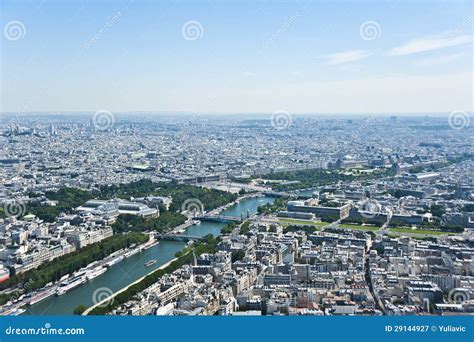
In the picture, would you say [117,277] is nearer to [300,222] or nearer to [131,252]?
[131,252]

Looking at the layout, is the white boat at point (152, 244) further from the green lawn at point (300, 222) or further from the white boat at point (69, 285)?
the green lawn at point (300, 222)

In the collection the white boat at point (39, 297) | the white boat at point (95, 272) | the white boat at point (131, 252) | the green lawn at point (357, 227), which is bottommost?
the green lawn at point (357, 227)

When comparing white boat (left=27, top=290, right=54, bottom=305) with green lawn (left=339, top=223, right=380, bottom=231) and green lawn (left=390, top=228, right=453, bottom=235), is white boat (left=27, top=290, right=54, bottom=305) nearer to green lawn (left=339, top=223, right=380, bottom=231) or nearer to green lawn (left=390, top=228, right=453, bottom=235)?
green lawn (left=339, top=223, right=380, bottom=231)

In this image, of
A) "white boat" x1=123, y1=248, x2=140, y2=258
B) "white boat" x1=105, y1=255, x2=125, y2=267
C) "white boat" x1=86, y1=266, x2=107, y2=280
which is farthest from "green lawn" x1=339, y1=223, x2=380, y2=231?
"white boat" x1=86, y1=266, x2=107, y2=280

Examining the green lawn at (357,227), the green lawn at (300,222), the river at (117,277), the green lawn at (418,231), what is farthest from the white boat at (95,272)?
the green lawn at (418,231)

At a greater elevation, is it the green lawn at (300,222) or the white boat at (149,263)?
the white boat at (149,263)

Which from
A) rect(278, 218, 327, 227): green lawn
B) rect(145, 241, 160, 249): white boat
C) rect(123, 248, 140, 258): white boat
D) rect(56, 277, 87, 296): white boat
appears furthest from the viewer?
rect(278, 218, 327, 227): green lawn

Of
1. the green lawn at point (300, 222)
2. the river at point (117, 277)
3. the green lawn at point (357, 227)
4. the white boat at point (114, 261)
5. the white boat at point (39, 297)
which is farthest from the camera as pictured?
the green lawn at point (300, 222)
